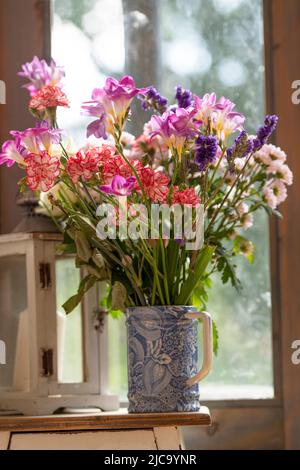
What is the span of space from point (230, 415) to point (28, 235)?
0.56 meters

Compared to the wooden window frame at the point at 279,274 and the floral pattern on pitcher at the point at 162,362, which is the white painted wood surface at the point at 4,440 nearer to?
the floral pattern on pitcher at the point at 162,362

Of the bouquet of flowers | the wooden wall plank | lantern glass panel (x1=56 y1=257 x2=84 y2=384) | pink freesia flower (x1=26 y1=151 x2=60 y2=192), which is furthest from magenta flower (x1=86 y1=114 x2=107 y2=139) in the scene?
the wooden wall plank

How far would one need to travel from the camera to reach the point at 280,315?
1865 millimetres

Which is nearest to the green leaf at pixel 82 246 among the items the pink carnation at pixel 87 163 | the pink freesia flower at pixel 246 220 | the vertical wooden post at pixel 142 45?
the pink carnation at pixel 87 163

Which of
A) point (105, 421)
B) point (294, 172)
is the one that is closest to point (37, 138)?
point (105, 421)

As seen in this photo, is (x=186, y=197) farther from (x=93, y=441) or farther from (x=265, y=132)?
(x=93, y=441)

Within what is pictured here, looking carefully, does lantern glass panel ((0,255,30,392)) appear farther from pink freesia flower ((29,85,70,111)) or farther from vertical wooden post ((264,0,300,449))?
vertical wooden post ((264,0,300,449))

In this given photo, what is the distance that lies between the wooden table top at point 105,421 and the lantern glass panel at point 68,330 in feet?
0.69

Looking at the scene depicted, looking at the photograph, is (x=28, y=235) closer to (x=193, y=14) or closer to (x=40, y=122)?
(x=40, y=122)

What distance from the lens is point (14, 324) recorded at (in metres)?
1.81

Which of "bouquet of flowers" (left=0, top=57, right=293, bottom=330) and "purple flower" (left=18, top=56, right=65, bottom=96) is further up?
"purple flower" (left=18, top=56, right=65, bottom=96)

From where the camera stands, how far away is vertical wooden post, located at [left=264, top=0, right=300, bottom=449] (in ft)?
6.02

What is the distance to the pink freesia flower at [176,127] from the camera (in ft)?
4.97

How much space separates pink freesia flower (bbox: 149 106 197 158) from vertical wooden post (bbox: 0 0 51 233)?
0.48 metres
